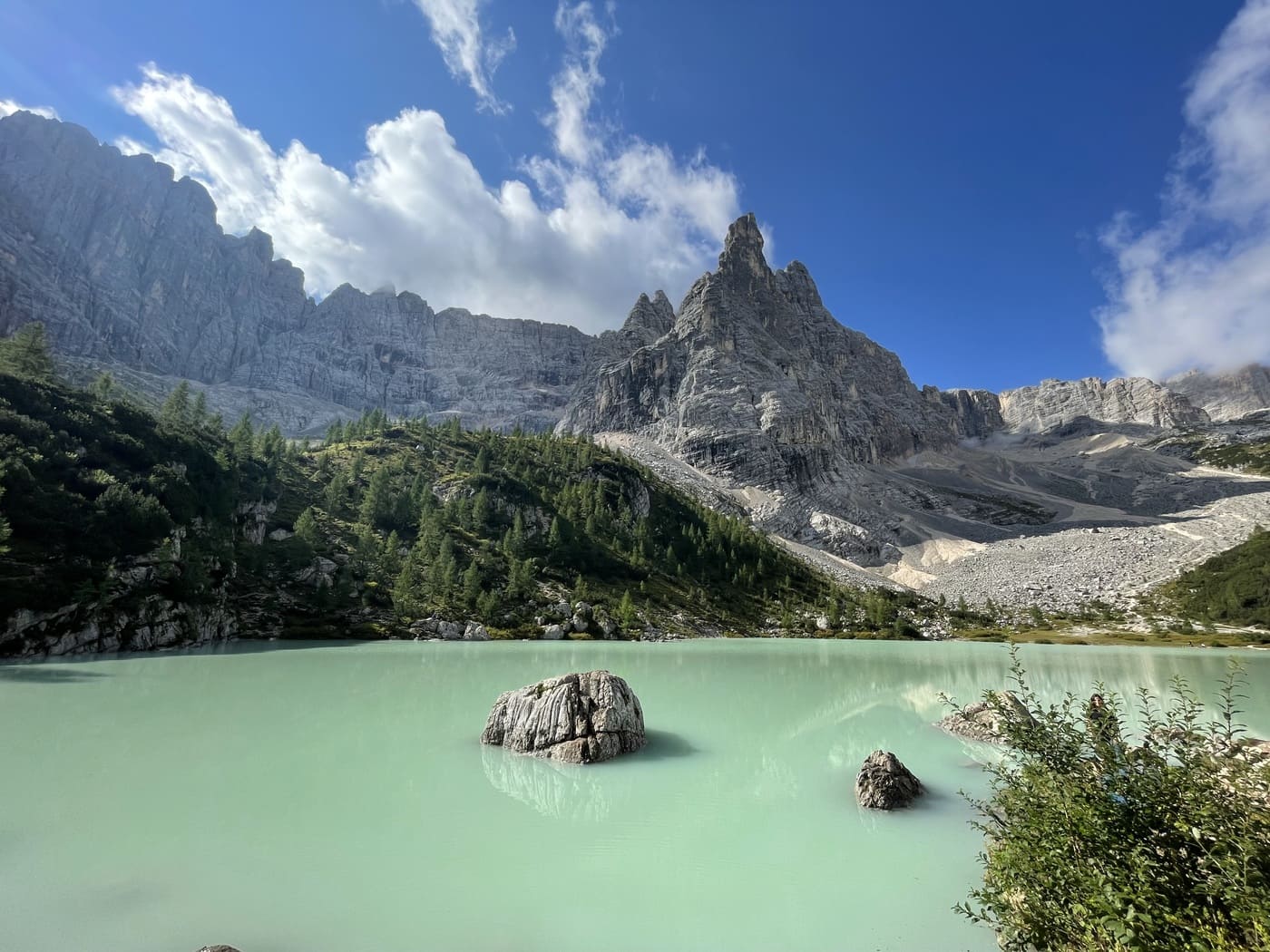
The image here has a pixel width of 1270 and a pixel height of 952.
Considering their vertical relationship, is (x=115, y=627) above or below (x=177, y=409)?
below

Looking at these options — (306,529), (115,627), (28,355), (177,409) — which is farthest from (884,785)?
(177,409)

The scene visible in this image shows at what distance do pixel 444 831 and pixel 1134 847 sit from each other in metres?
12.1

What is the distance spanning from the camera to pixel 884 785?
15.4 meters

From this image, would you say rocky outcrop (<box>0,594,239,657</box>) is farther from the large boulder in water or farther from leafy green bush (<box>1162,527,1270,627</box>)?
leafy green bush (<box>1162,527,1270,627</box>)

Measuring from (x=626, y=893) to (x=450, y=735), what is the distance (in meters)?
13.3

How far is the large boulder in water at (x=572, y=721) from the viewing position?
63.8ft

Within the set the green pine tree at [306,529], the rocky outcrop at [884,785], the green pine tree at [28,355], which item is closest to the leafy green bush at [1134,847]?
the rocky outcrop at [884,785]

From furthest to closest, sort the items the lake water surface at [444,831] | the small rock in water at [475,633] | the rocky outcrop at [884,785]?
the small rock in water at [475,633] → the rocky outcrop at [884,785] → the lake water surface at [444,831]

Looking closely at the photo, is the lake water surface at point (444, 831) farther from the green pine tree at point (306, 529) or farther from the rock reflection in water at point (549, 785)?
the green pine tree at point (306, 529)

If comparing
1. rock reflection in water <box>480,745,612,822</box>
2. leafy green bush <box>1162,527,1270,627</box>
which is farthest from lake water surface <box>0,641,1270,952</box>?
leafy green bush <box>1162,527,1270,627</box>

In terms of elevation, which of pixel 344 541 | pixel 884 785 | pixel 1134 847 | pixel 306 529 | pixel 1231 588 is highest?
pixel 1231 588

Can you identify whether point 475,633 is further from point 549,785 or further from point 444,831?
point 444,831

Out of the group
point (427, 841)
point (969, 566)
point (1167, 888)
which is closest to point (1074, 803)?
point (1167, 888)

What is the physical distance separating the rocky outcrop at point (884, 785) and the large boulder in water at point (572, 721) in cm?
778
